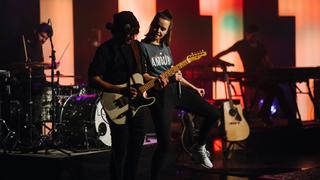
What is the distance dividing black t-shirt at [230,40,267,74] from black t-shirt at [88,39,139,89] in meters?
5.82

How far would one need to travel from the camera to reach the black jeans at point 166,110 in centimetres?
544

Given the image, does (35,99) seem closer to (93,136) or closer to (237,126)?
(93,136)

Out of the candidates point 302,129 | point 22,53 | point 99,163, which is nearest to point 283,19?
point 302,129

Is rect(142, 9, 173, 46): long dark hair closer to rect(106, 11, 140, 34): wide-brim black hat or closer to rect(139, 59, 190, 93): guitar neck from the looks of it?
rect(139, 59, 190, 93): guitar neck

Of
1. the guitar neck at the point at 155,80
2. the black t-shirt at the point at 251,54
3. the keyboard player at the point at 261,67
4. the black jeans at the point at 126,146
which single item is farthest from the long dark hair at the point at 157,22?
the black t-shirt at the point at 251,54

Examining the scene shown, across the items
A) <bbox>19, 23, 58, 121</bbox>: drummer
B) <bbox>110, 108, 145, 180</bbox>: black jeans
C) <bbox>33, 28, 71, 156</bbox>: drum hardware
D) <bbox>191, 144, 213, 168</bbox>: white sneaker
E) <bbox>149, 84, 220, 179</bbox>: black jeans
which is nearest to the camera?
<bbox>110, 108, 145, 180</bbox>: black jeans

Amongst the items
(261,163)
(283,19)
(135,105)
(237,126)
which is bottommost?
(261,163)

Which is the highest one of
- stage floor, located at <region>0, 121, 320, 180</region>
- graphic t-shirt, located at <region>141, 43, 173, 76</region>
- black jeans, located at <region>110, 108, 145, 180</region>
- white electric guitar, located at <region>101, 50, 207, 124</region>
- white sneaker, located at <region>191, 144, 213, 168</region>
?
graphic t-shirt, located at <region>141, 43, 173, 76</region>

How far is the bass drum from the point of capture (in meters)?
7.99

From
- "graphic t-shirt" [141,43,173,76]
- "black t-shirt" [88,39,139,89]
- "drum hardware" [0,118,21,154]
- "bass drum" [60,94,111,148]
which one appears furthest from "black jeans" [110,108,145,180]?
"drum hardware" [0,118,21,154]

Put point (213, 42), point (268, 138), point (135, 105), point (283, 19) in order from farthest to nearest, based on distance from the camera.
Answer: point (283, 19) → point (213, 42) → point (268, 138) → point (135, 105)

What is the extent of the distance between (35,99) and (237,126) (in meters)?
3.24

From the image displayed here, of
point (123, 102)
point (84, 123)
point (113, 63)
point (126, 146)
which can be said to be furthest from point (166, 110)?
point (84, 123)

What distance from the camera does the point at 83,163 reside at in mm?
6965
